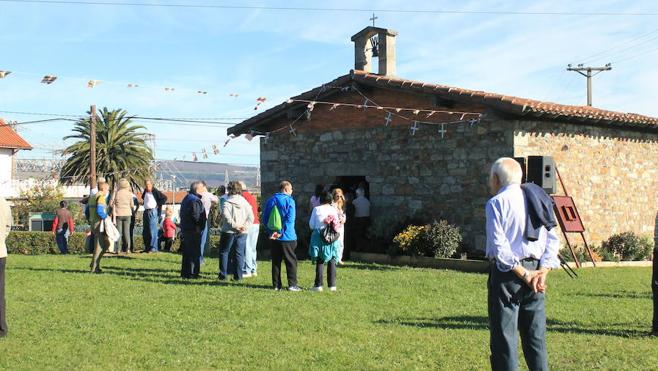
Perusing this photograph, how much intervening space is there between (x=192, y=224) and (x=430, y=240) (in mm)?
5158

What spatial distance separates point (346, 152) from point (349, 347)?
1094cm

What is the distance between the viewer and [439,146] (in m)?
15.4

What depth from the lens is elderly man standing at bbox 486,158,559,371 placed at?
4.64 metres

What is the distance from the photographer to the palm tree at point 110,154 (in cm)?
4353

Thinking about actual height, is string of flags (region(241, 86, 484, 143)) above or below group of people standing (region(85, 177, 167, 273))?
above

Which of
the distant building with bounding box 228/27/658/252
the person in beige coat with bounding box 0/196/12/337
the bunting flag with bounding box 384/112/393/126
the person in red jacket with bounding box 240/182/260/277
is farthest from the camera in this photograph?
the bunting flag with bounding box 384/112/393/126

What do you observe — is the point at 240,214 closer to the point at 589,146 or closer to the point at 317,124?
the point at 317,124

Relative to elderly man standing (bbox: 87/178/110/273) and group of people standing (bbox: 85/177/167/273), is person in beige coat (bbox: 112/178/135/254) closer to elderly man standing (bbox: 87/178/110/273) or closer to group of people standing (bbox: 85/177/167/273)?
group of people standing (bbox: 85/177/167/273)

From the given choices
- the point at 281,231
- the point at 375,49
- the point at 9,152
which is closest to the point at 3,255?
the point at 281,231

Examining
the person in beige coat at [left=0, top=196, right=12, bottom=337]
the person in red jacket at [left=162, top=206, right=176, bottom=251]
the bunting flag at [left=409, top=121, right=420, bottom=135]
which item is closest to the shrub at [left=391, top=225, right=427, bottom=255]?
the bunting flag at [left=409, top=121, right=420, bottom=135]

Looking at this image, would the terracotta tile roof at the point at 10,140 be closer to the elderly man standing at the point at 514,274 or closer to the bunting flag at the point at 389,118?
the bunting flag at the point at 389,118

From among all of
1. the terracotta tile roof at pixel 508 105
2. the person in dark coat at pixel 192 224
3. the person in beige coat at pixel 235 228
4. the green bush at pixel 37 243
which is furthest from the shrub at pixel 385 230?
the green bush at pixel 37 243

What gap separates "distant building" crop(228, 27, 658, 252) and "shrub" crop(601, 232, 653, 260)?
352mm

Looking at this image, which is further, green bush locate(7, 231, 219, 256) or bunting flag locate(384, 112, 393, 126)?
green bush locate(7, 231, 219, 256)
